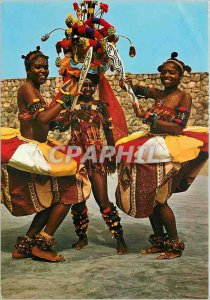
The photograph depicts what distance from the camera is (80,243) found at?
5594mm

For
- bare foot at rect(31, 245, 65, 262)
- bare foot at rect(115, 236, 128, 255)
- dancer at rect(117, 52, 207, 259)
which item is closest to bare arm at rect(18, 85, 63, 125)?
dancer at rect(117, 52, 207, 259)

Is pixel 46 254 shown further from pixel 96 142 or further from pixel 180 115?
pixel 180 115

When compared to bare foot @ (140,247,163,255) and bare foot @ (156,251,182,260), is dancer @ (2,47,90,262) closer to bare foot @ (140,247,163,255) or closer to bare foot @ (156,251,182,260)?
bare foot @ (140,247,163,255)

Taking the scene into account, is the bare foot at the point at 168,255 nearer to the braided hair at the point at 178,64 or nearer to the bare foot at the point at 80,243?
the bare foot at the point at 80,243

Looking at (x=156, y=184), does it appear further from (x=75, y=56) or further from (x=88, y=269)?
(x=75, y=56)

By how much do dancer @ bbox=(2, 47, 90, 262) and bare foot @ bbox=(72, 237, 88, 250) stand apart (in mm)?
310

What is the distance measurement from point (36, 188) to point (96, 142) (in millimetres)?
712

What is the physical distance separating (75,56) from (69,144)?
0.83 m

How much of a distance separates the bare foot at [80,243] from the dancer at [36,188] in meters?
0.31

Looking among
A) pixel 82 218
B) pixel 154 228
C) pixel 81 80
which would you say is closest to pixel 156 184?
pixel 154 228

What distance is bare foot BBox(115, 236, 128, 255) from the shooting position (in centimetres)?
542

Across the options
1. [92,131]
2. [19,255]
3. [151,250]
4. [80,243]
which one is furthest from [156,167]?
[19,255]

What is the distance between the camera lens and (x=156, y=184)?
17.4 ft

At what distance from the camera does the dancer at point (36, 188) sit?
5230 mm
